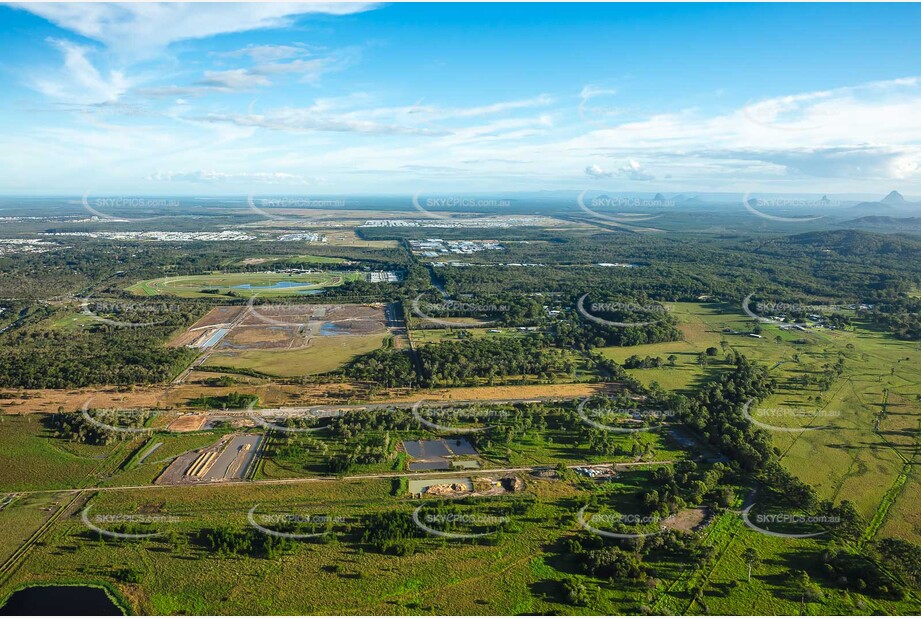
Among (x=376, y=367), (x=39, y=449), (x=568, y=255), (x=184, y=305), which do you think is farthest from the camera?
(x=568, y=255)

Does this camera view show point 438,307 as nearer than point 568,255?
Yes

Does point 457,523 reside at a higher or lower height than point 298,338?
lower

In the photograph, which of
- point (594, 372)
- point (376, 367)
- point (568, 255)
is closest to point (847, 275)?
point (568, 255)

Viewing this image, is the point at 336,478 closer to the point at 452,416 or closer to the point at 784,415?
the point at 452,416

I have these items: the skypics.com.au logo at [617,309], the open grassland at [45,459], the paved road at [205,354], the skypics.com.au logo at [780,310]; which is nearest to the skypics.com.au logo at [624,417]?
the skypics.com.au logo at [617,309]

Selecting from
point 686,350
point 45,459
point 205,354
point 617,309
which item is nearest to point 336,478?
point 45,459

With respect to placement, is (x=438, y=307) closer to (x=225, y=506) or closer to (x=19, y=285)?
(x=225, y=506)

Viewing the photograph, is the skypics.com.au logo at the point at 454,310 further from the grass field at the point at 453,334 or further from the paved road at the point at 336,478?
the paved road at the point at 336,478
